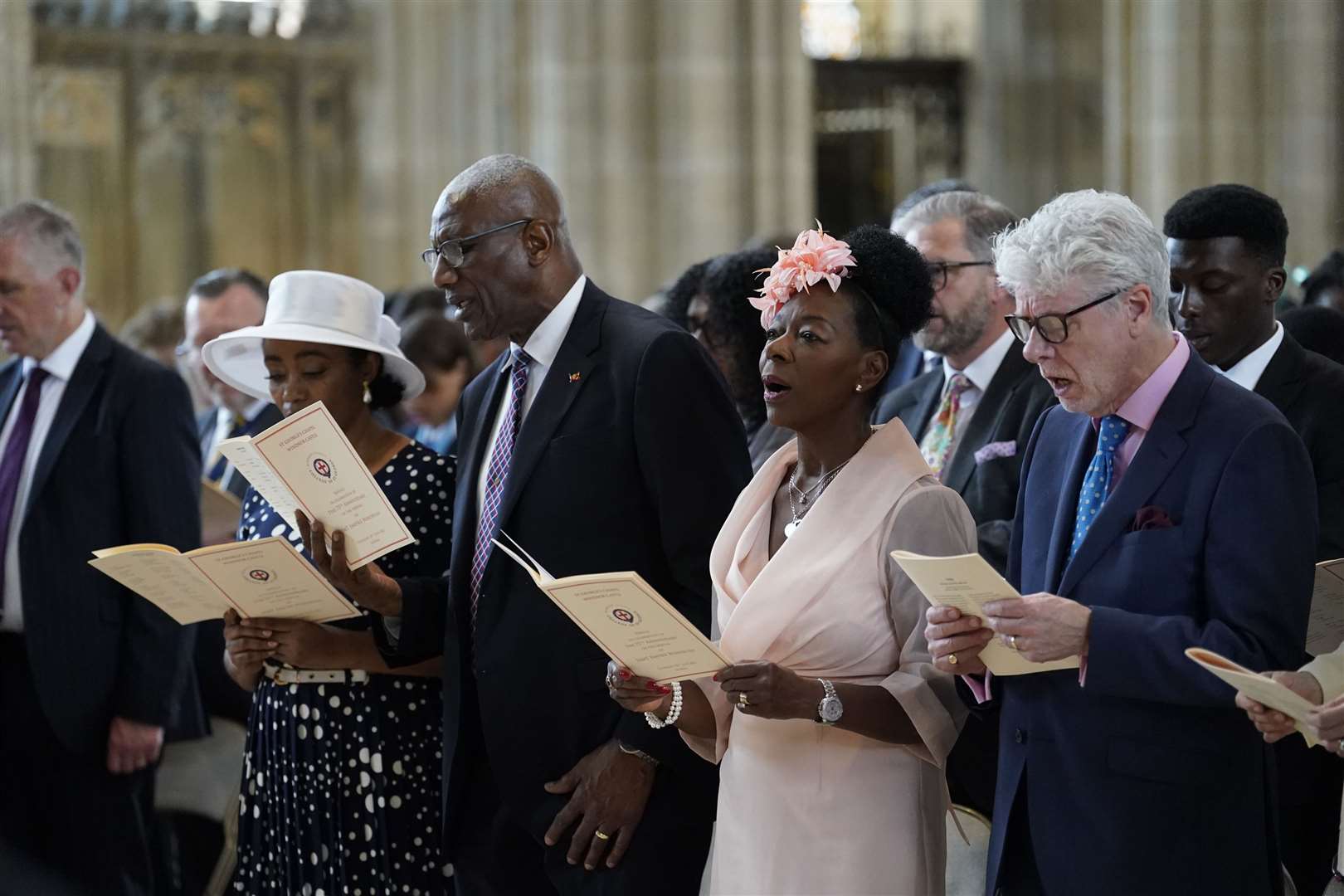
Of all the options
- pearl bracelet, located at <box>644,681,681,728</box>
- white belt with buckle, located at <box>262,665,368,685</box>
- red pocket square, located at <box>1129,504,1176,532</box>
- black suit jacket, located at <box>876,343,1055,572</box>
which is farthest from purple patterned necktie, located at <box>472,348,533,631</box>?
red pocket square, located at <box>1129,504,1176,532</box>

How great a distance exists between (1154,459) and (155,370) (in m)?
3.17

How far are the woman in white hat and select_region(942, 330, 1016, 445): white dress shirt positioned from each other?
1.32 m

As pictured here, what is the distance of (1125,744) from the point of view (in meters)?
2.90

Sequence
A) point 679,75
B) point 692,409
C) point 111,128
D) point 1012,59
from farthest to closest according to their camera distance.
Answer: point 1012,59, point 111,128, point 679,75, point 692,409

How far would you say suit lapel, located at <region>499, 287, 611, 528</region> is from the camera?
142 inches

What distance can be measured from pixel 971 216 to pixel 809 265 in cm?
148

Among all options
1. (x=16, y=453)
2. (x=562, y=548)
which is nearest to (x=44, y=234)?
(x=16, y=453)

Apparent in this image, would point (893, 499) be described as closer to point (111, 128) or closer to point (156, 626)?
point (156, 626)

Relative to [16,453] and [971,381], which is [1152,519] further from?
[16,453]

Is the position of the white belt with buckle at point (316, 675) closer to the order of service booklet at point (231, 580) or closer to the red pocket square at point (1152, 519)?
the order of service booklet at point (231, 580)

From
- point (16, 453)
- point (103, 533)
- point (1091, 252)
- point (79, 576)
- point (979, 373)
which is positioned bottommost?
point (79, 576)

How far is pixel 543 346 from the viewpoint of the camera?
373cm

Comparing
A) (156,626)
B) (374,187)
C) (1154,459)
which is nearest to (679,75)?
(374,187)

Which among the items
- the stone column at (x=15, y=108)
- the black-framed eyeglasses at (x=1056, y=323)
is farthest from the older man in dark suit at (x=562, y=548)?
the stone column at (x=15, y=108)
